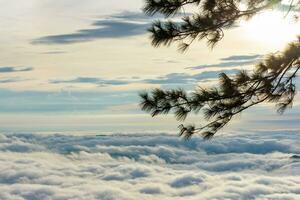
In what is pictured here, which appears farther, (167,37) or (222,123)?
(222,123)

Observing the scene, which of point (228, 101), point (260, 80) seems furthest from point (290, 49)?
point (228, 101)

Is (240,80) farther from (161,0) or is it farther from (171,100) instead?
(161,0)

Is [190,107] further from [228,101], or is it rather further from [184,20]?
[184,20]

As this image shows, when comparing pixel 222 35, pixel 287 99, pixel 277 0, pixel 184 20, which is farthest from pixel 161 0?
pixel 287 99

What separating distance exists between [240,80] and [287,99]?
181 cm

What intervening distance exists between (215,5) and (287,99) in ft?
11.9

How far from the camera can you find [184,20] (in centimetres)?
1756

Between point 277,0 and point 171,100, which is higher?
point 277,0

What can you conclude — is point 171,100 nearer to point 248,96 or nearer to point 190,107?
point 190,107

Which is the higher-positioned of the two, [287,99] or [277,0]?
[277,0]

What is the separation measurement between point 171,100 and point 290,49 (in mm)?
3610

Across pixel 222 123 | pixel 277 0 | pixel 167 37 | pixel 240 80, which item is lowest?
pixel 222 123

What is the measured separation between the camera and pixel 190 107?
1761cm

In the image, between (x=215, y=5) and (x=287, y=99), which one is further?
(x=287, y=99)
